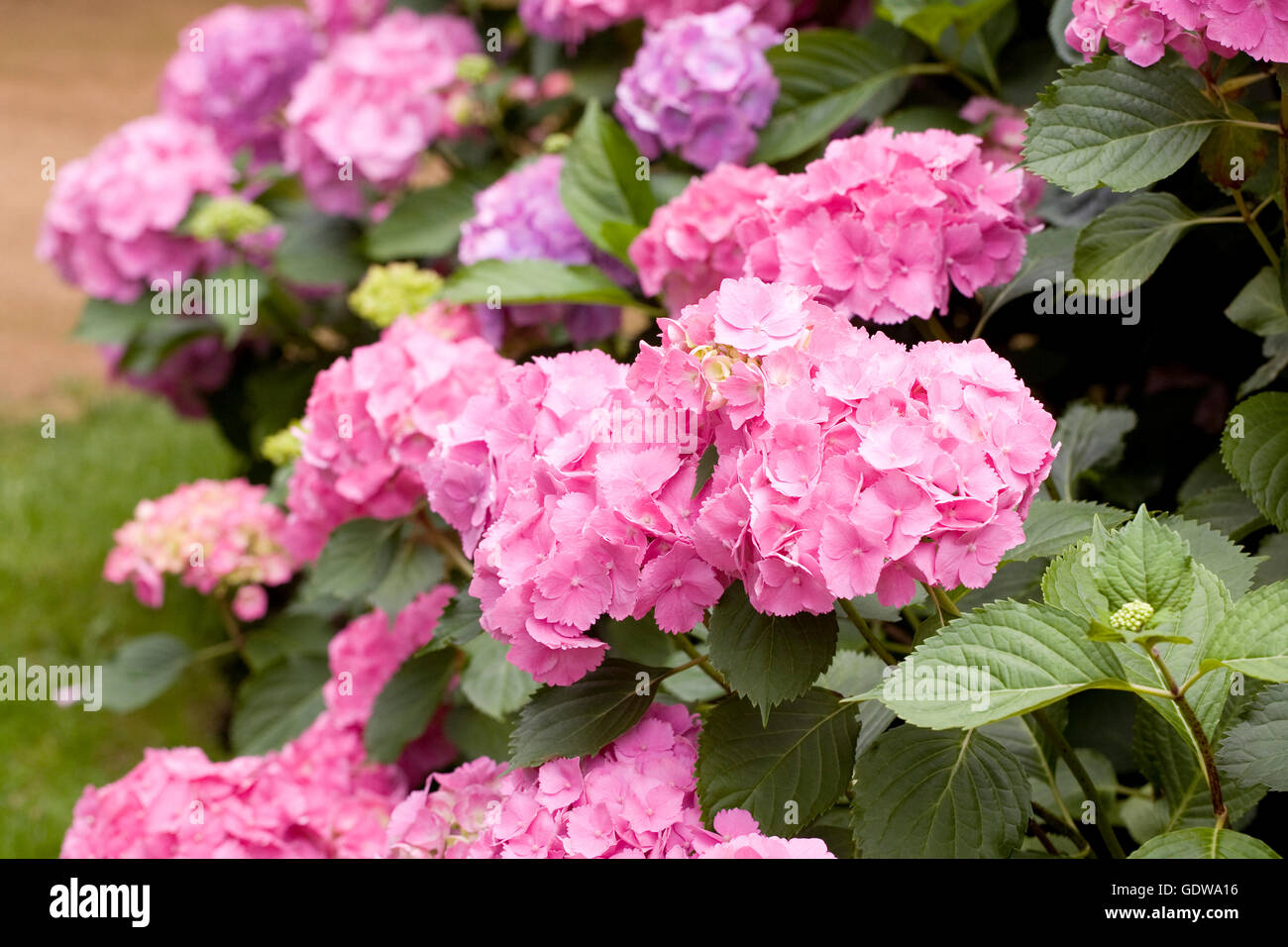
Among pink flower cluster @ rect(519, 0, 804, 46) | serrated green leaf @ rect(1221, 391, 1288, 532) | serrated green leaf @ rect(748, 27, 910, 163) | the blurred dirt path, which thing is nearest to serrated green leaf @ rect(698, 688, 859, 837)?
serrated green leaf @ rect(1221, 391, 1288, 532)

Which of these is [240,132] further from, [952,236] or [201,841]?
[952,236]

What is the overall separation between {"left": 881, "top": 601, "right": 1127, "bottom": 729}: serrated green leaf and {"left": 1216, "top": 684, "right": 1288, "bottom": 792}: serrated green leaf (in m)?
0.19

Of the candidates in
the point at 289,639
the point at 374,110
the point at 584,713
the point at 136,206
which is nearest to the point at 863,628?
the point at 584,713

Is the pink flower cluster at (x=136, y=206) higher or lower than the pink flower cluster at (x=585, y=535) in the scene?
lower

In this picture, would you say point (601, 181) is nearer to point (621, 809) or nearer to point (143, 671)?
point (621, 809)

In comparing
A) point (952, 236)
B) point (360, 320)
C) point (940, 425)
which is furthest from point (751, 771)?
point (360, 320)

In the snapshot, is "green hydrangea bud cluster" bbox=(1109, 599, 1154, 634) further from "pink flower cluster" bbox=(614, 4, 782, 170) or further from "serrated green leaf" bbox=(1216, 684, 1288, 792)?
"pink flower cluster" bbox=(614, 4, 782, 170)

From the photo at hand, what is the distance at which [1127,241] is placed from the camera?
4.32ft

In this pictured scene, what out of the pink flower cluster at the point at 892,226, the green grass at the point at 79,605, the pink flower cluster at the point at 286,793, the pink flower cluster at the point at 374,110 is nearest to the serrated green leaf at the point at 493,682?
the pink flower cluster at the point at 286,793

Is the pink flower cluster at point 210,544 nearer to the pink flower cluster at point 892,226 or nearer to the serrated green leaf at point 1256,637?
the pink flower cluster at point 892,226

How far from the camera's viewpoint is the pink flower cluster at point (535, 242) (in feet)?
6.31

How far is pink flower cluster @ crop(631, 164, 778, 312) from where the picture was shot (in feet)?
4.91

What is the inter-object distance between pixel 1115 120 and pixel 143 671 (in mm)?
2047

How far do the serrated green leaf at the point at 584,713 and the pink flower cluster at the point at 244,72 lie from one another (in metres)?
2.24
